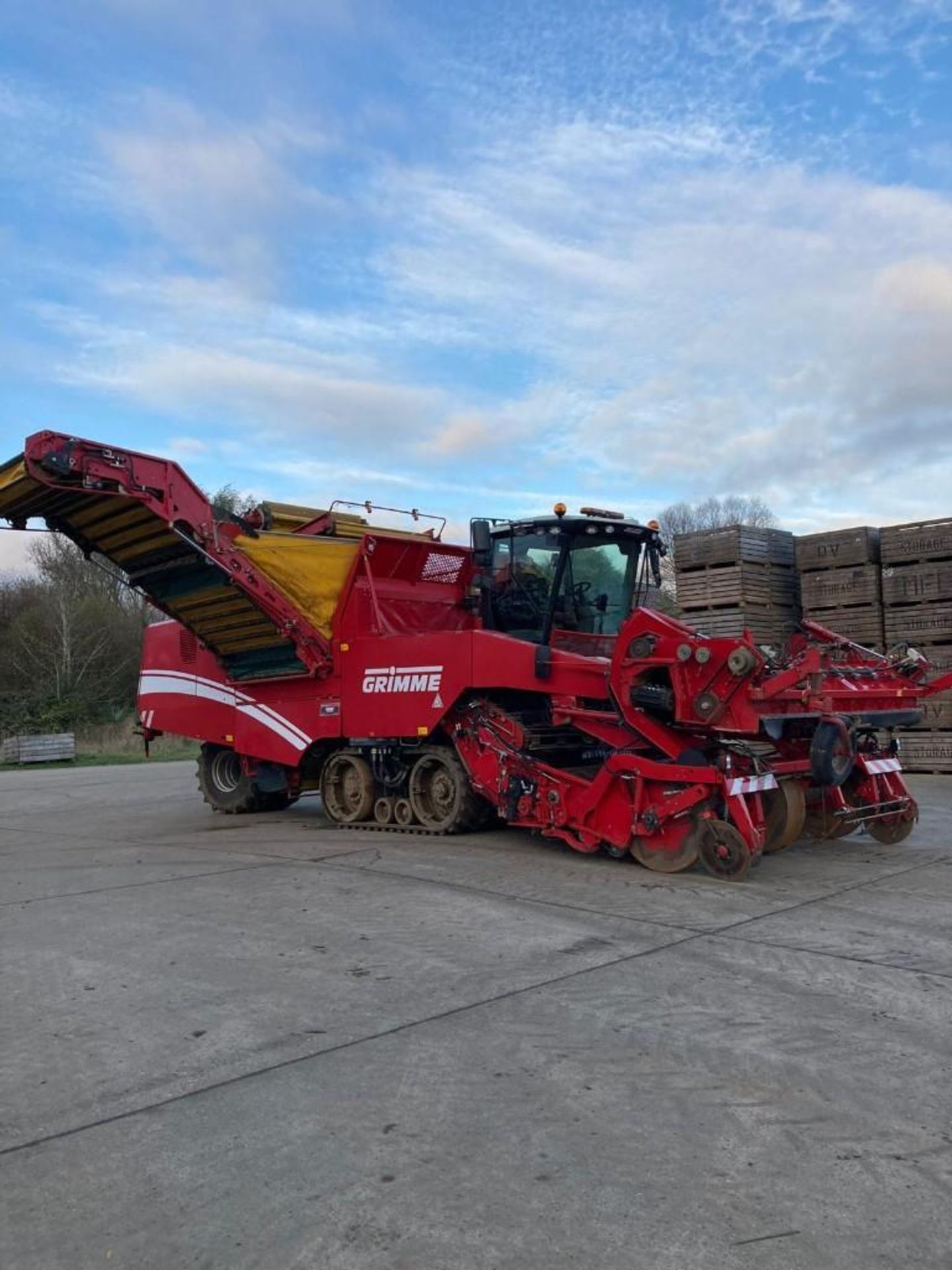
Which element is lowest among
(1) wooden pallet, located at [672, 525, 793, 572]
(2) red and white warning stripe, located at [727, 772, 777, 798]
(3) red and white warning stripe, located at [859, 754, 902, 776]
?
(2) red and white warning stripe, located at [727, 772, 777, 798]

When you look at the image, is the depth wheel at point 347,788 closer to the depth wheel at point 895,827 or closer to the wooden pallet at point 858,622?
the depth wheel at point 895,827

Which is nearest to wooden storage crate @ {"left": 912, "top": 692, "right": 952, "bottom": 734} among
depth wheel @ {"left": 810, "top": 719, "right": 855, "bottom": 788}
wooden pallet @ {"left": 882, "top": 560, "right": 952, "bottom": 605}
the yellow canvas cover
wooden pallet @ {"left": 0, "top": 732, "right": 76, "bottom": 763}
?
wooden pallet @ {"left": 882, "top": 560, "right": 952, "bottom": 605}

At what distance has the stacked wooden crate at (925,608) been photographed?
1349 cm

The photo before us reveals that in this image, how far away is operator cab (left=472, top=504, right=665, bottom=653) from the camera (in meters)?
9.56

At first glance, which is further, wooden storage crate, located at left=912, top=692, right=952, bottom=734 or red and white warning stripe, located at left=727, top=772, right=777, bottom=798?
wooden storage crate, located at left=912, top=692, right=952, bottom=734

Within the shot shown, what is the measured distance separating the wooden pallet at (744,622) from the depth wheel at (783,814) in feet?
18.9

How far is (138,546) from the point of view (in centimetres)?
1076

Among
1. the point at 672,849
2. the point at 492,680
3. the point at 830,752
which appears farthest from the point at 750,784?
the point at 492,680

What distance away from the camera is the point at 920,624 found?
44.8 feet

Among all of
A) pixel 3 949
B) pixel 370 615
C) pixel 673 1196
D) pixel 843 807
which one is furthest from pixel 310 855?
pixel 673 1196

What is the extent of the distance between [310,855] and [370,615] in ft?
8.79

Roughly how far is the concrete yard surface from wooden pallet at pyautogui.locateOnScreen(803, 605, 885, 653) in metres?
6.93

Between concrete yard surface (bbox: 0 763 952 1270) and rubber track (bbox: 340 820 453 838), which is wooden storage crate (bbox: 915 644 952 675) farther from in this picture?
rubber track (bbox: 340 820 453 838)

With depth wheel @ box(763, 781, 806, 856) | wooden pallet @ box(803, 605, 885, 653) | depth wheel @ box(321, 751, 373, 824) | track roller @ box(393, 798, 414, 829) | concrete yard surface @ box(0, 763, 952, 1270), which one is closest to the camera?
concrete yard surface @ box(0, 763, 952, 1270)
